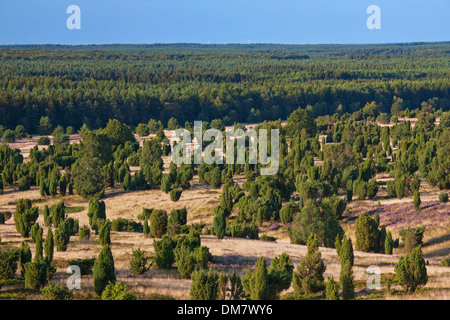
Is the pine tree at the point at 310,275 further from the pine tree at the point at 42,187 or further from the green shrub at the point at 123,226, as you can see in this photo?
the pine tree at the point at 42,187

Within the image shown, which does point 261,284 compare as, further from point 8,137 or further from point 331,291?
point 8,137

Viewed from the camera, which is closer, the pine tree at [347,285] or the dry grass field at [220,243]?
the pine tree at [347,285]

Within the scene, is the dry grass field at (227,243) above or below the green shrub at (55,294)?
below

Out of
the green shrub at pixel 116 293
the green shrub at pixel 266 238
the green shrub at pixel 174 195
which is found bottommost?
the green shrub at pixel 266 238

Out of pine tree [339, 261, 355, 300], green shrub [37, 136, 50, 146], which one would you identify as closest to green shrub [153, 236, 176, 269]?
pine tree [339, 261, 355, 300]

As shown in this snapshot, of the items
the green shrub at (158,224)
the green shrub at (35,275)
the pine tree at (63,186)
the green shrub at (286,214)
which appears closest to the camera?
the green shrub at (35,275)

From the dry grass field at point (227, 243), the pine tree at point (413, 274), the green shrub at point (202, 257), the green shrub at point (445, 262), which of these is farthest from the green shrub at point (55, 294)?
the green shrub at point (445, 262)

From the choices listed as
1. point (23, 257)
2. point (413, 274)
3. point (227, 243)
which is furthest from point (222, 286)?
point (227, 243)

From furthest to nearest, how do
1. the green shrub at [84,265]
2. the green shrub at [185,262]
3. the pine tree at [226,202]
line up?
the pine tree at [226,202], the green shrub at [185,262], the green shrub at [84,265]
